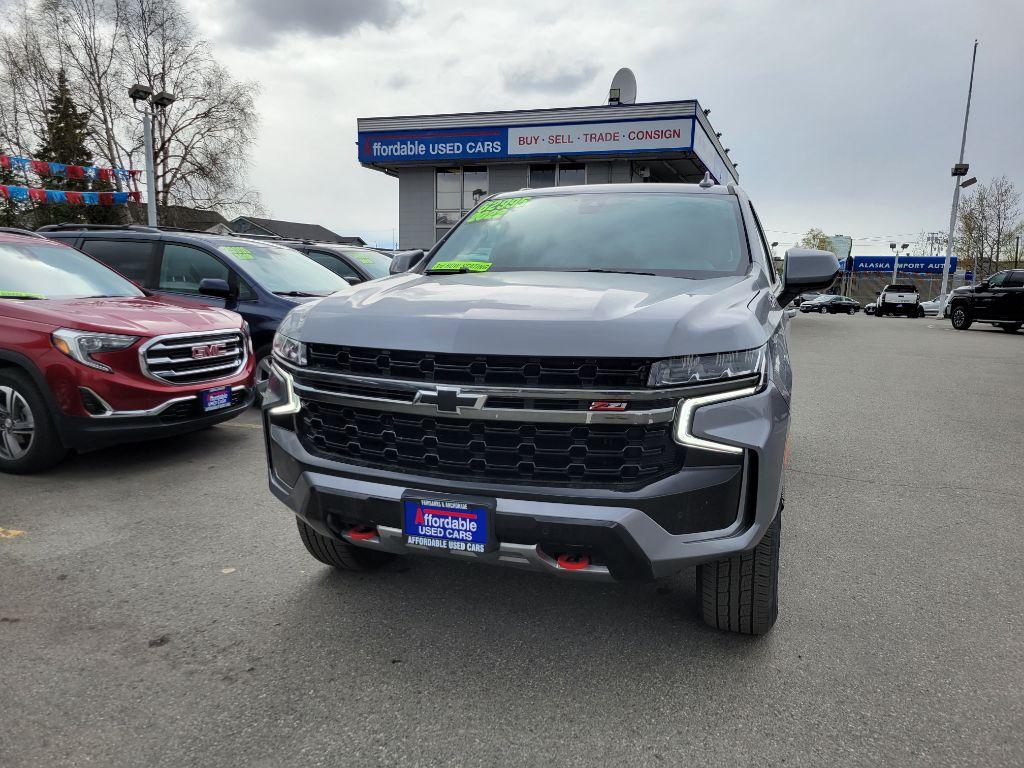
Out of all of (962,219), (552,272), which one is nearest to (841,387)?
(552,272)

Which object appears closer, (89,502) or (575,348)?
(575,348)

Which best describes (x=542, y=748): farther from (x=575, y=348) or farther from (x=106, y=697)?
(x=106, y=697)

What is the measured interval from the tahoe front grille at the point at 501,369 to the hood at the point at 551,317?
0.03 metres

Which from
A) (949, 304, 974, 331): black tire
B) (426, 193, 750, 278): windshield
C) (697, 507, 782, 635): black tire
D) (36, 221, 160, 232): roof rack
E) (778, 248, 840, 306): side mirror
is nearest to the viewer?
(697, 507, 782, 635): black tire

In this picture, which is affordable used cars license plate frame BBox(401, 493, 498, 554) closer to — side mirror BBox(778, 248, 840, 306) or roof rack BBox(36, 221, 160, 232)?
side mirror BBox(778, 248, 840, 306)

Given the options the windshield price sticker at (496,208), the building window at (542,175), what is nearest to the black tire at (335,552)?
the windshield price sticker at (496,208)

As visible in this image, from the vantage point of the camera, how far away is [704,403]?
6.82ft

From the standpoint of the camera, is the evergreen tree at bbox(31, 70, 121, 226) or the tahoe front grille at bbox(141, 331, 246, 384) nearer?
the tahoe front grille at bbox(141, 331, 246, 384)

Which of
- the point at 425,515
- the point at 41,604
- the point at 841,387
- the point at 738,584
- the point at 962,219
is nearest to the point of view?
the point at 425,515

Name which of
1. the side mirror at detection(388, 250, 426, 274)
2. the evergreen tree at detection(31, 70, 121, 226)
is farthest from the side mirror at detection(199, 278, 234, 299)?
the evergreen tree at detection(31, 70, 121, 226)

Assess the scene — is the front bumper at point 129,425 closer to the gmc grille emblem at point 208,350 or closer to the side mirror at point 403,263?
the gmc grille emblem at point 208,350

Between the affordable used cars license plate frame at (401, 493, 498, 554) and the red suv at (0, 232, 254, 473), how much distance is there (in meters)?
3.25

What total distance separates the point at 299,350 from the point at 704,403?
1.46 m

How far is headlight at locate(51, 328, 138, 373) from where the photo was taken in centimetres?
450
